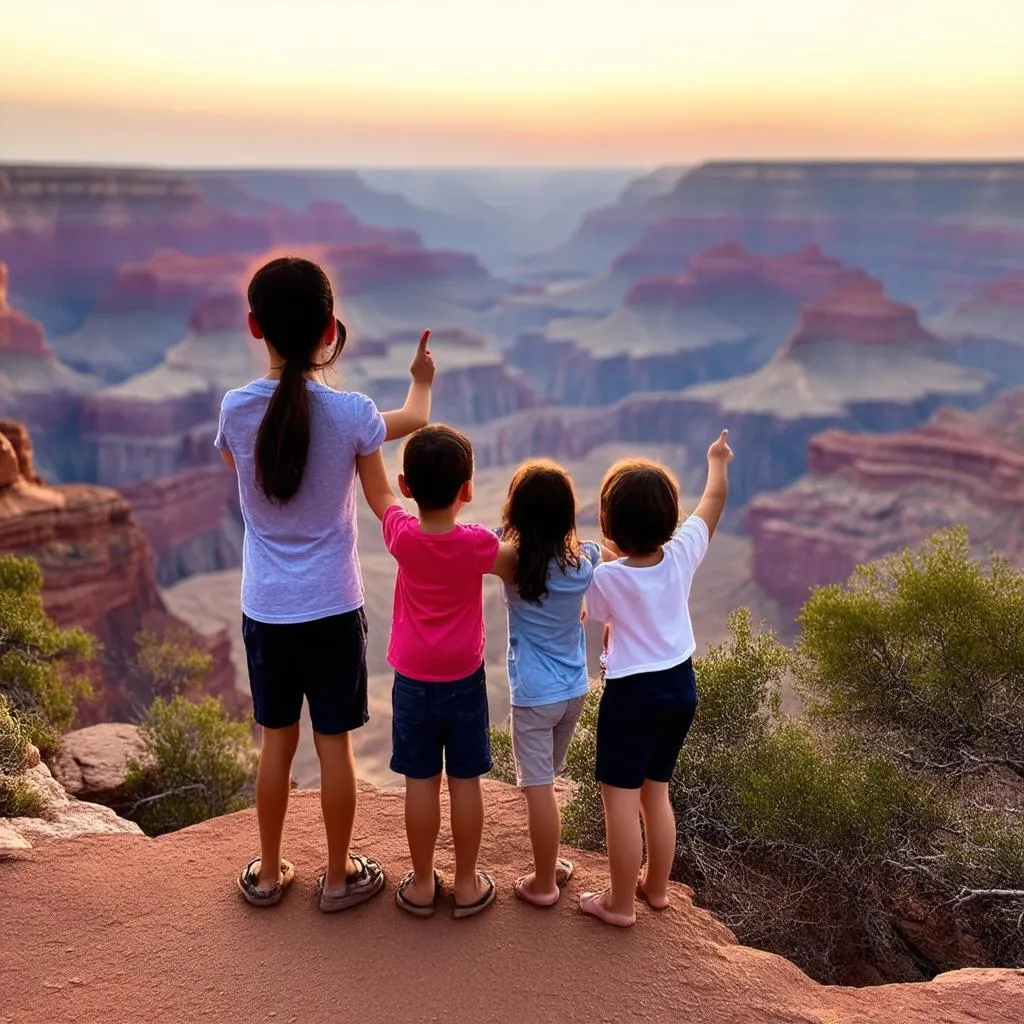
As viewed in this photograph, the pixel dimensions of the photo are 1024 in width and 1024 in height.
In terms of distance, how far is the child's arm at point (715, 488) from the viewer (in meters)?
4.05

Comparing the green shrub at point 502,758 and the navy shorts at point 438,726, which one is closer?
the navy shorts at point 438,726

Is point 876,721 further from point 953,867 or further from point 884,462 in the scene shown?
point 884,462

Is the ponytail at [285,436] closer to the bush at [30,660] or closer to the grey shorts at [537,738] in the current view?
the grey shorts at [537,738]

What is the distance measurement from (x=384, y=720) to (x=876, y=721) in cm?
1867

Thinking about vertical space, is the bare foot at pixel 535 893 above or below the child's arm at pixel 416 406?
below

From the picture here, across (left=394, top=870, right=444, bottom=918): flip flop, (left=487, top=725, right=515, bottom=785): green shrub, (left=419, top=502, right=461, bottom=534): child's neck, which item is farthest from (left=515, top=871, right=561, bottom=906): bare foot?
(left=487, top=725, right=515, bottom=785): green shrub

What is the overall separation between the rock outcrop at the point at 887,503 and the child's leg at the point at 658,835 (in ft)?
99.1

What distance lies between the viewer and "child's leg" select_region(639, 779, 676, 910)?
3.94 metres

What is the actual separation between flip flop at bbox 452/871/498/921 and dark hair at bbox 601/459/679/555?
4.85 ft

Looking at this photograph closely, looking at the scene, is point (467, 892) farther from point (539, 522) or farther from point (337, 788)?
point (539, 522)

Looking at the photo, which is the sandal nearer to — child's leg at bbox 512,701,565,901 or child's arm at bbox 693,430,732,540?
child's leg at bbox 512,701,565,901

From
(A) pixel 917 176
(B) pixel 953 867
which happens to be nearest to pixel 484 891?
(B) pixel 953 867

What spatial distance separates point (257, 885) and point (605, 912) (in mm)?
1410

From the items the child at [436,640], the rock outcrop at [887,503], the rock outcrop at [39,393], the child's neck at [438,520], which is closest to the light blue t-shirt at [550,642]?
the child at [436,640]
